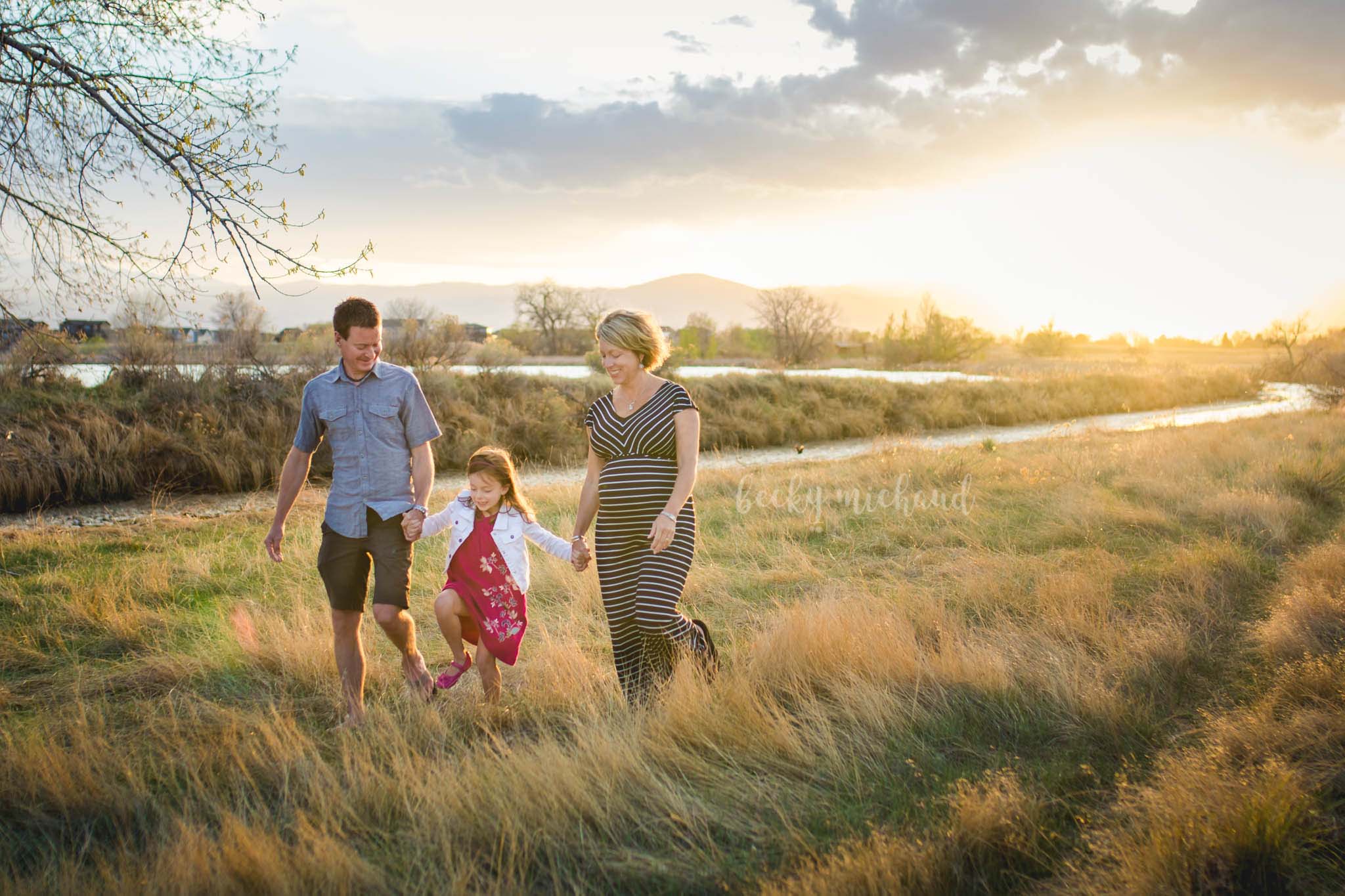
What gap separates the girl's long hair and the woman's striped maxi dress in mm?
418

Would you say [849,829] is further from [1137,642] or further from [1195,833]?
[1137,642]

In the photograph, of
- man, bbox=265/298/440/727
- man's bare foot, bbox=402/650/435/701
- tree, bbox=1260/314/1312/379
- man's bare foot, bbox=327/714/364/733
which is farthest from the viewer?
tree, bbox=1260/314/1312/379

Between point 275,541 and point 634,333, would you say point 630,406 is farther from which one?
point 275,541

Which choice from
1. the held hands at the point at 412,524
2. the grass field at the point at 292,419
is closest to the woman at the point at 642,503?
the held hands at the point at 412,524

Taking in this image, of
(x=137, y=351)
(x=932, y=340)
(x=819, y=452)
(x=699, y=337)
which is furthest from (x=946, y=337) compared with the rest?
(x=137, y=351)

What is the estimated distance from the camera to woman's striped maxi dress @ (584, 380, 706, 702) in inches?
154

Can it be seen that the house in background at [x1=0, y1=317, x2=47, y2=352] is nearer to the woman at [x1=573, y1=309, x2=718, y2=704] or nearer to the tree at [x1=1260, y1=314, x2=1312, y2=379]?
the woman at [x1=573, y1=309, x2=718, y2=704]

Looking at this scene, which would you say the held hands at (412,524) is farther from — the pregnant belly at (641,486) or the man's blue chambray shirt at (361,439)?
the pregnant belly at (641,486)

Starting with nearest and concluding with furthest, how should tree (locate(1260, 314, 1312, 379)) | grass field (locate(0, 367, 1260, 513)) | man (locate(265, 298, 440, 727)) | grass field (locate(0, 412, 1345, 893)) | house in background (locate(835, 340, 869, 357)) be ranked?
1. grass field (locate(0, 412, 1345, 893))
2. man (locate(265, 298, 440, 727))
3. grass field (locate(0, 367, 1260, 513))
4. tree (locate(1260, 314, 1312, 379))
5. house in background (locate(835, 340, 869, 357))

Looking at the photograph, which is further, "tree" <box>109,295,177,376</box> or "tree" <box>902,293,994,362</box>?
"tree" <box>902,293,994,362</box>

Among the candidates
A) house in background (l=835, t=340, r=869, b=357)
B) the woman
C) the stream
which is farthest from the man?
house in background (l=835, t=340, r=869, b=357)

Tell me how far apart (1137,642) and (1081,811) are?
1877 mm

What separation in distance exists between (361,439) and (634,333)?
1551 millimetres

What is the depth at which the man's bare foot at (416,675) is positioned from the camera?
431 centimetres
